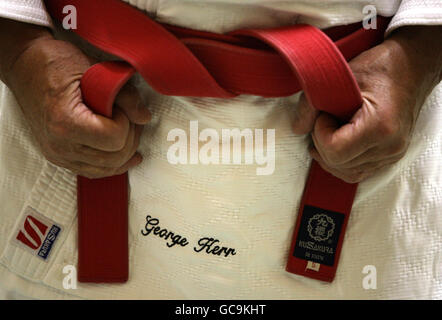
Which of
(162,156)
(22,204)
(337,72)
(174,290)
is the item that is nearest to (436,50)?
(337,72)

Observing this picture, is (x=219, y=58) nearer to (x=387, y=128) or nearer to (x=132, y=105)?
(x=132, y=105)

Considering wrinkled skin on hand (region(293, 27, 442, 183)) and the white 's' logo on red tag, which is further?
the white 's' logo on red tag

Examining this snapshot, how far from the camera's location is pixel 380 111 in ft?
2.03

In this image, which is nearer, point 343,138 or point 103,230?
point 343,138

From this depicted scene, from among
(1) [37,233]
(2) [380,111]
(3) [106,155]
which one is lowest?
(1) [37,233]

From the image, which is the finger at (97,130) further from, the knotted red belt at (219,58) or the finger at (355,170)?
the finger at (355,170)

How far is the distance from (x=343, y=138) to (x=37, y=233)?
0.47 meters

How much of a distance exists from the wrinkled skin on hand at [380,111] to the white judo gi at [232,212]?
38mm

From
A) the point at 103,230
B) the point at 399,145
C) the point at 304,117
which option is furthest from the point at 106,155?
the point at 399,145

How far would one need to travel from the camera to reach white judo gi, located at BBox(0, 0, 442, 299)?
69cm

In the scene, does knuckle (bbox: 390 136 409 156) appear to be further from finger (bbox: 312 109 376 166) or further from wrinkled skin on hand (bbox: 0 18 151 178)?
wrinkled skin on hand (bbox: 0 18 151 178)

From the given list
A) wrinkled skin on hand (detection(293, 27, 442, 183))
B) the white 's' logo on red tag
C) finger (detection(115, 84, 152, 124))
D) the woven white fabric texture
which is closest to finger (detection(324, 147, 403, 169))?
wrinkled skin on hand (detection(293, 27, 442, 183))

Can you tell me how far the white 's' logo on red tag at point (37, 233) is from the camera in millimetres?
751

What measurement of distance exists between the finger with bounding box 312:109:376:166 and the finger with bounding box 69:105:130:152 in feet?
0.84
